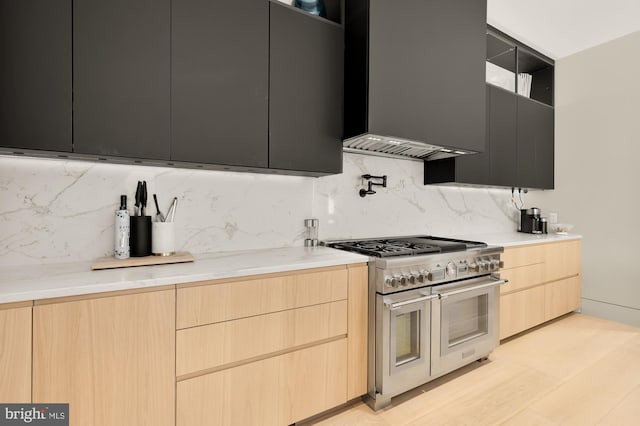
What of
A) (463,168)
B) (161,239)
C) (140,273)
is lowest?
(140,273)

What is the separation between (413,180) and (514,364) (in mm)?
1609

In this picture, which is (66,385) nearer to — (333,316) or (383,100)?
(333,316)

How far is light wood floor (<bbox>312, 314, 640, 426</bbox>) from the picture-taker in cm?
167

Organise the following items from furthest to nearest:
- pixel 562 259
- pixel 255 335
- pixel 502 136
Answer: pixel 562 259
pixel 502 136
pixel 255 335

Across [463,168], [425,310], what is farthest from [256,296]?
[463,168]

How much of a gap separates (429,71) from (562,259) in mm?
2432

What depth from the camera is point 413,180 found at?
8.94 ft

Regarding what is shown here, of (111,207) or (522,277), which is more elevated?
(111,207)

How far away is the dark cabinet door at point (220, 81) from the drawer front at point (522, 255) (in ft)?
6.99

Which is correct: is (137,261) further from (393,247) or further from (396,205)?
(396,205)

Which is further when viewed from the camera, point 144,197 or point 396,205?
point 396,205

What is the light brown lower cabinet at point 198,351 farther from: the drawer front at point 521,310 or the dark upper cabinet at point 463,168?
the drawer front at point 521,310

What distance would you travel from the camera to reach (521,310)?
267 cm

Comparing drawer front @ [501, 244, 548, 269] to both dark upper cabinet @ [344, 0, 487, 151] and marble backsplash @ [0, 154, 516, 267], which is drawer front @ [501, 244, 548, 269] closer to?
marble backsplash @ [0, 154, 516, 267]
